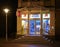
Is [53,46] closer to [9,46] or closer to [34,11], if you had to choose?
[9,46]

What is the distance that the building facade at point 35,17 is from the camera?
36.8m

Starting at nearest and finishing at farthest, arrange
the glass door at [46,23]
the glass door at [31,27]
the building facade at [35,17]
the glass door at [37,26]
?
1. the building facade at [35,17]
2. the glass door at [46,23]
3. the glass door at [37,26]
4. the glass door at [31,27]

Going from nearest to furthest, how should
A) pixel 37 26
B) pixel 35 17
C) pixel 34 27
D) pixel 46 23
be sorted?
1. pixel 46 23
2. pixel 35 17
3. pixel 37 26
4. pixel 34 27

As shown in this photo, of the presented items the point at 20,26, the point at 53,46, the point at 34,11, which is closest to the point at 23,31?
the point at 20,26

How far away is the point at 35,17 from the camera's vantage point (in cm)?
3766

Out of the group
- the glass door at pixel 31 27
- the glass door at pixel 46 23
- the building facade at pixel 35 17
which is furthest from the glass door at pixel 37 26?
the glass door at pixel 46 23

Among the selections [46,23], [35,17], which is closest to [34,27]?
[35,17]

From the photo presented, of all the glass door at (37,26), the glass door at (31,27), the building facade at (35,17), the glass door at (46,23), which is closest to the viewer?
the building facade at (35,17)

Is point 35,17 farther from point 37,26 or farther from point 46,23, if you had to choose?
point 46,23

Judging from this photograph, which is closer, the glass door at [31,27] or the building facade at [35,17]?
the building facade at [35,17]

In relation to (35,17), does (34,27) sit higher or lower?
lower

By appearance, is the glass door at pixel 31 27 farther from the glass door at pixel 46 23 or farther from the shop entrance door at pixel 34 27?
the glass door at pixel 46 23

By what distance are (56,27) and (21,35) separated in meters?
5.64

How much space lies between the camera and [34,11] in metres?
37.2
